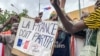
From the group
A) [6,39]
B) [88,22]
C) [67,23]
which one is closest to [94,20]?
[88,22]

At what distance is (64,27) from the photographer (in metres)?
3.59

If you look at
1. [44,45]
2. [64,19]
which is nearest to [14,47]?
[44,45]

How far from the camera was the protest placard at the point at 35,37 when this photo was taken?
5.34m

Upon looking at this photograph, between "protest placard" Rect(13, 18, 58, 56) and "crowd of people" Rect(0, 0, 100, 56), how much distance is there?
0.10 metres

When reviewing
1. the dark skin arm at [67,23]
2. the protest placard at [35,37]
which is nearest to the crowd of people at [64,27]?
the dark skin arm at [67,23]

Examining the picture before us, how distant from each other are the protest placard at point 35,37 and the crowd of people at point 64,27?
0.10 meters

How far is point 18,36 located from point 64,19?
246cm

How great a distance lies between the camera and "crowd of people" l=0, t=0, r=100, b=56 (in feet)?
11.2

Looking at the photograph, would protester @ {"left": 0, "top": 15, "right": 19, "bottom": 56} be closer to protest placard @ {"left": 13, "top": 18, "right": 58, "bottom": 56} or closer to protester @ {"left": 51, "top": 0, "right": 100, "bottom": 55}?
protest placard @ {"left": 13, "top": 18, "right": 58, "bottom": 56}

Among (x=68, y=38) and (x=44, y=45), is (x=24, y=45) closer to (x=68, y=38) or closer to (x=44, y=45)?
(x=44, y=45)

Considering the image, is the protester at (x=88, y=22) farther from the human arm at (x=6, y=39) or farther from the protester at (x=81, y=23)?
the human arm at (x=6, y=39)

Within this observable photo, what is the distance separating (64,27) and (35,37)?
2015 mm

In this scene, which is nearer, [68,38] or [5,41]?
[68,38]

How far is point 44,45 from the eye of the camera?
212 inches
